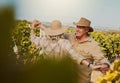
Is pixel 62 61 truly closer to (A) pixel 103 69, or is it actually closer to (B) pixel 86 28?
(A) pixel 103 69

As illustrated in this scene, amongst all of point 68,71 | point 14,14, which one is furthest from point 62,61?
point 14,14

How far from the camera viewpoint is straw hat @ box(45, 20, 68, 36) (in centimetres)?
717

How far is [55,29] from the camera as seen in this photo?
7395 mm

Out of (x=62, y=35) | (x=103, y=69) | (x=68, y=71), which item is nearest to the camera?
(x=68, y=71)

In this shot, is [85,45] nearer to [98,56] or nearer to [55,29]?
[98,56]

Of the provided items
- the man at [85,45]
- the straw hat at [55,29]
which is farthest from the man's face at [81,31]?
the straw hat at [55,29]

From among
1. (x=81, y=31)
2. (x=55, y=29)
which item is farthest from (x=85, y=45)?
(x=55, y=29)

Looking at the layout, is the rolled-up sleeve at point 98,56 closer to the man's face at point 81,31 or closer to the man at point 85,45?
the man at point 85,45

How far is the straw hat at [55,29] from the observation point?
717 cm

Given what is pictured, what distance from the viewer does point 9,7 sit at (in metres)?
0.72

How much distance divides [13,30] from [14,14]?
5cm

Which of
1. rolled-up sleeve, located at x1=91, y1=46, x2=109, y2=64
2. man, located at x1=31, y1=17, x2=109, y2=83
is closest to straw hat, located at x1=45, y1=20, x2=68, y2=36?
man, located at x1=31, y1=17, x2=109, y2=83

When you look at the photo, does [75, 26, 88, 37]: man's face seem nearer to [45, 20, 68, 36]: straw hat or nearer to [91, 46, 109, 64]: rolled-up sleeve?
[45, 20, 68, 36]: straw hat

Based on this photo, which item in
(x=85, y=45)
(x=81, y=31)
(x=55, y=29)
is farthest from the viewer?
Result: (x=55, y=29)
